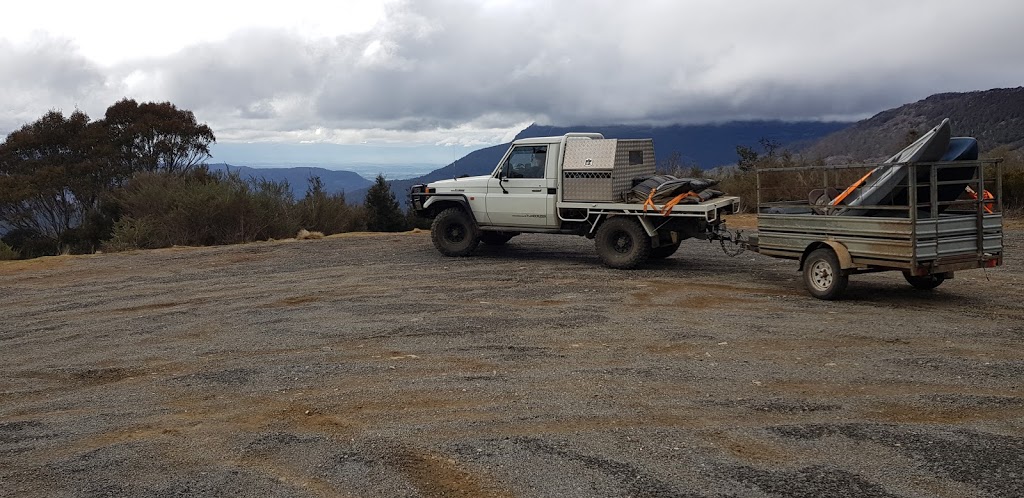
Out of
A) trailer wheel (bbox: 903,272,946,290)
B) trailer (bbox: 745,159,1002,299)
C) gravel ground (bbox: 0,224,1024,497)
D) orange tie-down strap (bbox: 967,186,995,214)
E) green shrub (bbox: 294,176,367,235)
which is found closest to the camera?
gravel ground (bbox: 0,224,1024,497)

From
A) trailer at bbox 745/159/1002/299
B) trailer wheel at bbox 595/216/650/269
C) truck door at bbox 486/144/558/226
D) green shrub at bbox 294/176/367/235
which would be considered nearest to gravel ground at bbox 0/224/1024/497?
trailer at bbox 745/159/1002/299

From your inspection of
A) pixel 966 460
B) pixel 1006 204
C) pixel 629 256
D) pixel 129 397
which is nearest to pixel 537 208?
pixel 629 256

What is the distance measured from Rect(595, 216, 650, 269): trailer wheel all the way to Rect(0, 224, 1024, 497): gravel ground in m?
0.69

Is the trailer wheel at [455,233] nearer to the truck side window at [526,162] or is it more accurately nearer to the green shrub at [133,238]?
the truck side window at [526,162]

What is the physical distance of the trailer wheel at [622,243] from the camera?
1253 centimetres

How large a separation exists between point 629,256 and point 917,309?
4440 mm

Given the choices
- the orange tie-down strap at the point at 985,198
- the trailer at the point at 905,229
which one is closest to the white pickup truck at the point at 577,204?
the trailer at the point at 905,229

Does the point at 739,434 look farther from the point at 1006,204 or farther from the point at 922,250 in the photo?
the point at 1006,204

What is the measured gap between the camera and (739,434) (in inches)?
211

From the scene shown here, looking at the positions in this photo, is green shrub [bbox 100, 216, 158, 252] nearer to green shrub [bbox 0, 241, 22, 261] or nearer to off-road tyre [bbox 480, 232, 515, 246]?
green shrub [bbox 0, 241, 22, 261]

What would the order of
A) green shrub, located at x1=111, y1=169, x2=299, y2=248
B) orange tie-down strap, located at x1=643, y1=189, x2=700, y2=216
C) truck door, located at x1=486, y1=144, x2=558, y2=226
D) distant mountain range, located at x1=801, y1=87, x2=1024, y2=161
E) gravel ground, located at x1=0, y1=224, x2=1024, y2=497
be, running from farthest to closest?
distant mountain range, located at x1=801, y1=87, x2=1024, y2=161 → green shrub, located at x1=111, y1=169, x2=299, y2=248 → truck door, located at x1=486, y1=144, x2=558, y2=226 → orange tie-down strap, located at x1=643, y1=189, x2=700, y2=216 → gravel ground, located at x1=0, y1=224, x2=1024, y2=497

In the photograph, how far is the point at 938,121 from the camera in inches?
2361

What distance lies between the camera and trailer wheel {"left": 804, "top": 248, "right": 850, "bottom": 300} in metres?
9.61

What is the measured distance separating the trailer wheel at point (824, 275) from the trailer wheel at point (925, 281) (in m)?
1.09
